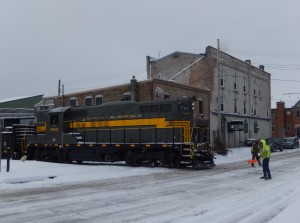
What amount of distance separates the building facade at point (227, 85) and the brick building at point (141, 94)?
2176mm

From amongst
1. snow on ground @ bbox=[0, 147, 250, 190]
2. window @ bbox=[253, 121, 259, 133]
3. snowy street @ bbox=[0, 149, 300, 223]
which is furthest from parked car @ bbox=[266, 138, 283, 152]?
snowy street @ bbox=[0, 149, 300, 223]

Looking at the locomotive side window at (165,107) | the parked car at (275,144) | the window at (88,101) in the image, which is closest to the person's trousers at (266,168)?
the locomotive side window at (165,107)

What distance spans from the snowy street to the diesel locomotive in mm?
5932

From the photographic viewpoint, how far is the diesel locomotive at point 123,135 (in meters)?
22.8

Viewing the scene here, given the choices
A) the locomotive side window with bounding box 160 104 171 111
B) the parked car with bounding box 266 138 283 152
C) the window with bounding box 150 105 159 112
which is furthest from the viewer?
the parked car with bounding box 266 138 283 152

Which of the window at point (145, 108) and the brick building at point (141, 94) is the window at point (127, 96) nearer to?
the brick building at point (141, 94)

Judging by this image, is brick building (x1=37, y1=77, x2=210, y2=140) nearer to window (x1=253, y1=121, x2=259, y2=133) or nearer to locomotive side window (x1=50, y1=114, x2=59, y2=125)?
locomotive side window (x1=50, y1=114, x2=59, y2=125)

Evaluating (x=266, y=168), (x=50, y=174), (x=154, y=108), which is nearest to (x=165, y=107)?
(x=154, y=108)

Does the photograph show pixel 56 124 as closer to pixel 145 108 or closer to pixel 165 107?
pixel 145 108

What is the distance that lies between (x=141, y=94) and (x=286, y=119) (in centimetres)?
5551

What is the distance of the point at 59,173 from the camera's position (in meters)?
19.1

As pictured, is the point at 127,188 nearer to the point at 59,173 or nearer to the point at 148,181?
the point at 148,181

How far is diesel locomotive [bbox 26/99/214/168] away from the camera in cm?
2281

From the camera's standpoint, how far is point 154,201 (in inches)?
450
